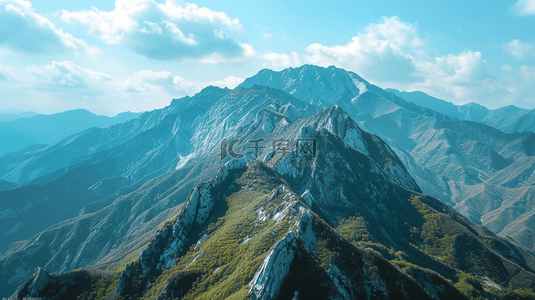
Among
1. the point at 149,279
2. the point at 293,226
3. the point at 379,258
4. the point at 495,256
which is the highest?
the point at 293,226

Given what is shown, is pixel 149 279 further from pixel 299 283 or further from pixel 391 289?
pixel 391 289

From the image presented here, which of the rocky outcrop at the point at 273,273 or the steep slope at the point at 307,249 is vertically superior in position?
the rocky outcrop at the point at 273,273

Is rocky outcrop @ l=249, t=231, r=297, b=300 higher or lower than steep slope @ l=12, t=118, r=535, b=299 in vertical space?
higher

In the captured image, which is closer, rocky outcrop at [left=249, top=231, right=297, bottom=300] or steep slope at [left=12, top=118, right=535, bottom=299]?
rocky outcrop at [left=249, top=231, right=297, bottom=300]

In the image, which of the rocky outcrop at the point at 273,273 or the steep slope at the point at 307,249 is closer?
the rocky outcrop at the point at 273,273

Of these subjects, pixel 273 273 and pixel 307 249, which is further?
pixel 307 249

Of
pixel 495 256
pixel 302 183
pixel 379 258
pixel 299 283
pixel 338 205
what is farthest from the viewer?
pixel 302 183

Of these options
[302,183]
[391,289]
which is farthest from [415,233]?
[391,289]

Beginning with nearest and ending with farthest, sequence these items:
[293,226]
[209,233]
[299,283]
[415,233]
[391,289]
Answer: [299,283], [391,289], [293,226], [209,233], [415,233]
